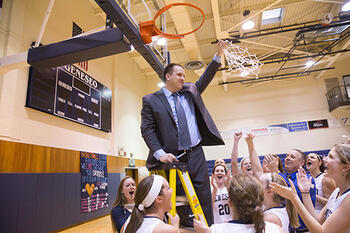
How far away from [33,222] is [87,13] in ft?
21.6

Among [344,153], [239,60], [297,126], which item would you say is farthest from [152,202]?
[297,126]

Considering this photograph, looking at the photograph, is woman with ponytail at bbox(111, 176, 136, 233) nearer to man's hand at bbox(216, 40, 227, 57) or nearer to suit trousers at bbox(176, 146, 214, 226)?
suit trousers at bbox(176, 146, 214, 226)

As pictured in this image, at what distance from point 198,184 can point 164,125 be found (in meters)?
0.60

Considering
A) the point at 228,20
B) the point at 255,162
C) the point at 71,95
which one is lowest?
the point at 255,162

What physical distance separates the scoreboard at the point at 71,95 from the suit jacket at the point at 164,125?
4336 millimetres

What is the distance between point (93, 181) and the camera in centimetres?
703

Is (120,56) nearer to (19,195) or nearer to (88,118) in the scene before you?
(88,118)

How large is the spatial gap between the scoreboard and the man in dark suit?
4.37 m

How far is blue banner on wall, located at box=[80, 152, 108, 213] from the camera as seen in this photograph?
6589mm

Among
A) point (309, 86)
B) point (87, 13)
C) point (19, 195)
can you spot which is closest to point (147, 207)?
point (19, 195)

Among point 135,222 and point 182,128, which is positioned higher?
point 182,128

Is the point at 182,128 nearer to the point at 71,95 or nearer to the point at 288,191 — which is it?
the point at 288,191

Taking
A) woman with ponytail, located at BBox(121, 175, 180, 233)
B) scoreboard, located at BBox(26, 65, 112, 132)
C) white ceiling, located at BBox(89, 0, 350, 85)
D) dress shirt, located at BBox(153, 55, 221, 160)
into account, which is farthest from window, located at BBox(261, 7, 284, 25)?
woman with ponytail, located at BBox(121, 175, 180, 233)

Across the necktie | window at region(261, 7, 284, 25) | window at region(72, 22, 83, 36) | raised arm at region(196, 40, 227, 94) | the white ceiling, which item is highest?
window at region(261, 7, 284, 25)
